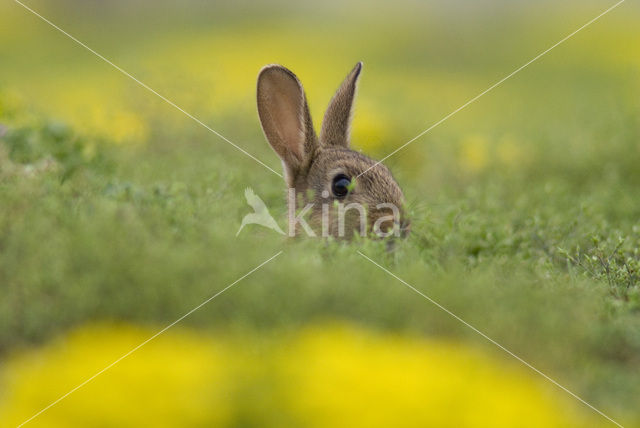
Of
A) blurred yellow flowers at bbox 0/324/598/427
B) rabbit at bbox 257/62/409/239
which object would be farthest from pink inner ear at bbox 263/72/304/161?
blurred yellow flowers at bbox 0/324/598/427

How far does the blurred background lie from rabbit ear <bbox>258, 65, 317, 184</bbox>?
0.38 meters

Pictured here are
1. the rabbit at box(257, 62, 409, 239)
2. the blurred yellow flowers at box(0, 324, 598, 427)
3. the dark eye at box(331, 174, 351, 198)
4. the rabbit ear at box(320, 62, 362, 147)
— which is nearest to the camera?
the blurred yellow flowers at box(0, 324, 598, 427)

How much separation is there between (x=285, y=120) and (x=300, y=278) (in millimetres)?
3093

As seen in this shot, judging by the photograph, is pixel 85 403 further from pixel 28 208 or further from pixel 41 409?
pixel 28 208

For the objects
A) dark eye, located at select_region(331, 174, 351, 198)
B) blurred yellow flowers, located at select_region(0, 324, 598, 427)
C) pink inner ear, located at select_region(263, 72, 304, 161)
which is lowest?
dark eye, located at select_region(331, 174, 351, 198)

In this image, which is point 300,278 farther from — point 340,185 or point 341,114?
point 341,114

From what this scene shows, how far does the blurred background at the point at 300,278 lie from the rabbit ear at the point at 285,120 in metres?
0.38

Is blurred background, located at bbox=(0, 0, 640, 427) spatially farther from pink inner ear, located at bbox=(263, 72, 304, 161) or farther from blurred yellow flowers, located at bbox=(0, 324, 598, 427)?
pink inner ear, located at bbox=(263, 72, 304, 161)

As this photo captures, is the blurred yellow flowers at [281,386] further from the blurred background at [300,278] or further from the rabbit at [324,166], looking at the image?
the rabbit at [324,166]

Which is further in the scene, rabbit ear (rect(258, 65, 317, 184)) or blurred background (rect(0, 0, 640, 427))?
rabbit ear (rect(258, 65, 317, 184))

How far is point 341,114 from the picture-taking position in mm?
7312

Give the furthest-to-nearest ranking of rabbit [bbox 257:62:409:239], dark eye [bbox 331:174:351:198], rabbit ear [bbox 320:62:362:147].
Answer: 1. rabbit ear [bbox 320:62:362:147]
2. dark eye [bbox 331:174:351:198]
3. rabbit [bbox 257:62:409:239]

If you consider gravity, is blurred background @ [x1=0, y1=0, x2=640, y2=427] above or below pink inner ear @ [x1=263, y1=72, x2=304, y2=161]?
below

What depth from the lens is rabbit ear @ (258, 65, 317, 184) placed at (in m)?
6.82
